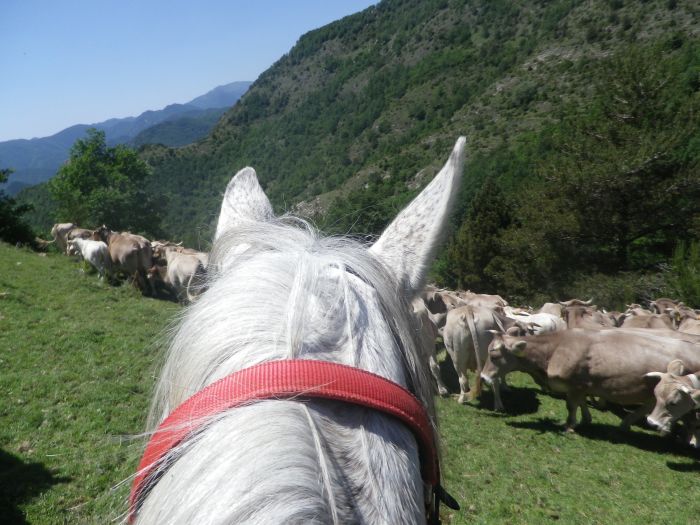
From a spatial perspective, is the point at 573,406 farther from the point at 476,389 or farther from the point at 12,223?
the point at 12,223

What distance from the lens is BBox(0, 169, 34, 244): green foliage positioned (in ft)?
61.6

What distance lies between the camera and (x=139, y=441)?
3.24 meters

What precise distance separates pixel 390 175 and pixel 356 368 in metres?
73.3

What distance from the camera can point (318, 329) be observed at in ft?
3.10

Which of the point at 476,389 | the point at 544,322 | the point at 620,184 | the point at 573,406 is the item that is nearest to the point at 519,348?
the point at 573,406

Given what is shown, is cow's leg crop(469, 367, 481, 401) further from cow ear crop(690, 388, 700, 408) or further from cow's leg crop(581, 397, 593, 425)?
cow ear crop(690, 388, 700, 408)

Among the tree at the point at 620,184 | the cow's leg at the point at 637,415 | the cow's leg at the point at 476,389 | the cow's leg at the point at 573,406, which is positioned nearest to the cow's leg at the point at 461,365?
the cow's leg at the point at 476,389

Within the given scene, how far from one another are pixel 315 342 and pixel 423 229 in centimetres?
59

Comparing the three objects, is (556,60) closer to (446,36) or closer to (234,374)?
(446,36)

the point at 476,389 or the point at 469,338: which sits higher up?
the point at 469,338

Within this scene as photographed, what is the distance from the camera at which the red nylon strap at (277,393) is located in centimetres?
77

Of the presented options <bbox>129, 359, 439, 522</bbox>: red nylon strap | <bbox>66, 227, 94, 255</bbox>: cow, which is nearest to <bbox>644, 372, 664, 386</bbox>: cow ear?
<bbox>129, 359, 439, 522</bbox>: red nylon strap

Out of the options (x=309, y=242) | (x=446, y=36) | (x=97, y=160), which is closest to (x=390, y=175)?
(x=97, y=160)

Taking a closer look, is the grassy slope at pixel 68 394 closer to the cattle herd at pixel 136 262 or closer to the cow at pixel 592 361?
the cattle herd at pixel 136 262
